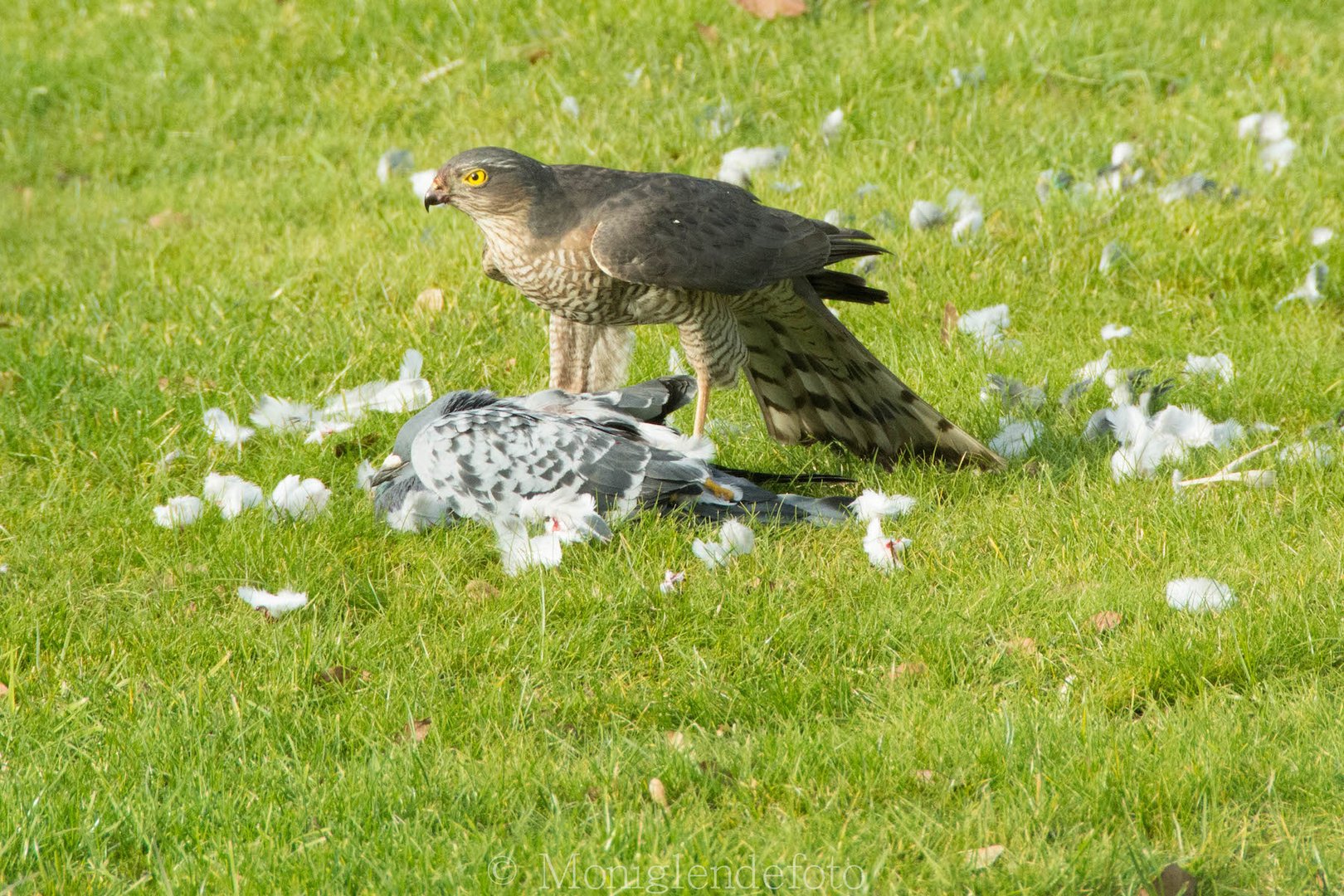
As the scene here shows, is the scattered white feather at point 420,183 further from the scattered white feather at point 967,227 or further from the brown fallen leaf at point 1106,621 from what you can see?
the brown fallen leaf at point 1106,621

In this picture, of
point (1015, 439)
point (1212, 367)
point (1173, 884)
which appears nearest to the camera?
point (1173, 884)

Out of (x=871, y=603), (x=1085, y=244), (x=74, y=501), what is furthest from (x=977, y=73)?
(x=74, y=501)

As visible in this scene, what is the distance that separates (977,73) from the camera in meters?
7.52

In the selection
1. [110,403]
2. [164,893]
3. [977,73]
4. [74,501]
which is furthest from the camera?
[977,73]

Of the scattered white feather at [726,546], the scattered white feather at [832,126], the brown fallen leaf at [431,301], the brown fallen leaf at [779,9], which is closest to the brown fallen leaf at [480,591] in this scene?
the scattered white feather at [726,546]

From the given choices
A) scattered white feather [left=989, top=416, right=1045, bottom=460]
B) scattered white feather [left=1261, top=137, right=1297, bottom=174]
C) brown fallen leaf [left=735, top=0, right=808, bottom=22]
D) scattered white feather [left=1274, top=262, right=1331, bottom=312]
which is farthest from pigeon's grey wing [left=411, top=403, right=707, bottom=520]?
brown fallen leaf [left=735, top=0, right=808, bottom=22]

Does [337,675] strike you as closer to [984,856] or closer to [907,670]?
[907,670]

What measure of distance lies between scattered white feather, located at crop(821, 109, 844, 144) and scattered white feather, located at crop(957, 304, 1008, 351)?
6.36 ft

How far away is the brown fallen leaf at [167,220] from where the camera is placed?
7547 mm

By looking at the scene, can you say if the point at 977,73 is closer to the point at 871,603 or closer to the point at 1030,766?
the point at 871,603

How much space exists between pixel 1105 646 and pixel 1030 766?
68 centimetres

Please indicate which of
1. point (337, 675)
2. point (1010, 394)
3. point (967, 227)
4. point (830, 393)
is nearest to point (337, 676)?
point (337, 675)

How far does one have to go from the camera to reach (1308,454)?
4.52m

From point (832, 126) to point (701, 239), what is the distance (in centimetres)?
311
